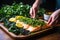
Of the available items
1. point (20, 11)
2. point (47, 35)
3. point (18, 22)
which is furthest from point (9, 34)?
point (20, 11)

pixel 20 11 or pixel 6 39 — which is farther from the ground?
pixel 20 11

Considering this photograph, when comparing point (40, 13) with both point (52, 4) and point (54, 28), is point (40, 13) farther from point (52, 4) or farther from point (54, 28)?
point (52, 4)

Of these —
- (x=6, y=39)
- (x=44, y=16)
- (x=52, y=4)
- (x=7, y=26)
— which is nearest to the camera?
(x=6, y=39)

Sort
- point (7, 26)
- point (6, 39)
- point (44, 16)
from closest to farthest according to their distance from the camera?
1. point (6, 39)
2. point (7, 26)
3. point (44, 16)

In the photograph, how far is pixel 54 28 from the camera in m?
1.08

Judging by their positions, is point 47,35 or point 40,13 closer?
point 47,35

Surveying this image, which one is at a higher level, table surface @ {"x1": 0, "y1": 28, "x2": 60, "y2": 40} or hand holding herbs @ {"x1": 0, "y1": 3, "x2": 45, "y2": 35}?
hand holding herbs @ {"x1": 0, "y1": 3, "x2": 45, "y2": 35}

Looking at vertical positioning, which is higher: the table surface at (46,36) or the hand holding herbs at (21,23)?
the hand holding herbs at (21,23)

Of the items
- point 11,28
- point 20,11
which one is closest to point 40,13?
point 20,11

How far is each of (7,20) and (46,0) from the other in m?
0.89

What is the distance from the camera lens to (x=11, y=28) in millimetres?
1003

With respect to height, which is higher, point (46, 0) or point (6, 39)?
point (46, 0)

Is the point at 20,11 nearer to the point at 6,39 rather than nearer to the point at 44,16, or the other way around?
the point at 44,16

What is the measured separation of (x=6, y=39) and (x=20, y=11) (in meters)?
0.44
